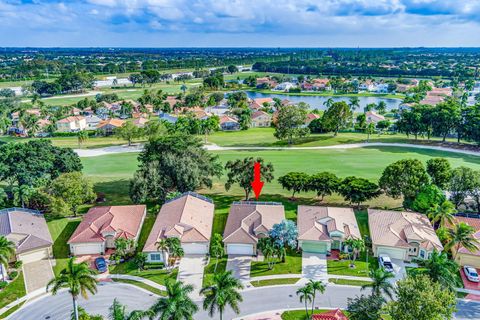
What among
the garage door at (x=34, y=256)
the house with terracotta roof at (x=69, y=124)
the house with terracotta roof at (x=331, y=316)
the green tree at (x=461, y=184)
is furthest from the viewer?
the house with terracotta roof at (x=69, y=124)

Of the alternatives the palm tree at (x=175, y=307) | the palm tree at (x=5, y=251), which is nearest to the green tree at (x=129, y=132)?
the palm tree at (x=5, y=251)

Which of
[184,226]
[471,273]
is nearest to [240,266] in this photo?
[184,226]

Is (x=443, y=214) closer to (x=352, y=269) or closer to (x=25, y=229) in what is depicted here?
(x=352, y=269)

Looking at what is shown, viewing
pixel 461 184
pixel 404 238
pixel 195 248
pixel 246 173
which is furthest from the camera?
pixel 246 173

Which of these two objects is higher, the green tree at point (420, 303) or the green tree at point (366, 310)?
the green tree at point (420, 303)

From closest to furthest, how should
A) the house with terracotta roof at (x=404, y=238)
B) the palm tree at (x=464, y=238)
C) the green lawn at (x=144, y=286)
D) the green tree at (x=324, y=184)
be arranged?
the green lawn at (x=144, y=286)
the palm tree at (x=464, y=238)
the house with terracotta roof at (x=404, y=238)
the green tree at (x=324, y=184)

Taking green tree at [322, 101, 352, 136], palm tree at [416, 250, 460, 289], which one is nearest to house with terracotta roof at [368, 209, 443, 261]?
palm tree at [416, 250, 460, 289]

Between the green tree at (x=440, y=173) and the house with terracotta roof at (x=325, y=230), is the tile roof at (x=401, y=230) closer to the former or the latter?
the house with terracotta roof at (x=325, y=230)
